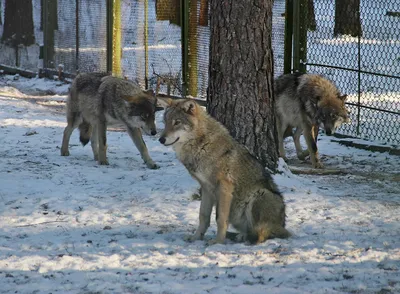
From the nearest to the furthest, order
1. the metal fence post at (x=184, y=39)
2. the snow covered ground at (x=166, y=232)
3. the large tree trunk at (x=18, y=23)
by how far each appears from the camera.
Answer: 1. the snow covered ground at (x=166, y=232)
2. the metal fence post at (x=184, y=39)
3. the large tree trunk at (x=18, y=23)

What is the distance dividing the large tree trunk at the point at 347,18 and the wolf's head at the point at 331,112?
4.69 feet

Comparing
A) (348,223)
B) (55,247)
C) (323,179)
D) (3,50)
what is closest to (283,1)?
(323,179)

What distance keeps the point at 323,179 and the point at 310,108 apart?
1537mm

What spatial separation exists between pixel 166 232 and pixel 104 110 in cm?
387

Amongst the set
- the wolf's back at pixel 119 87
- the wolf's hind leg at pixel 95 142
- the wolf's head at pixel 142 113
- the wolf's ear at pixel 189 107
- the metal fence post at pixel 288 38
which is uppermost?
the metal fence post at pixel 288 38

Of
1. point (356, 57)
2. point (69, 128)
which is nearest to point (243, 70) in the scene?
point (69, 128)

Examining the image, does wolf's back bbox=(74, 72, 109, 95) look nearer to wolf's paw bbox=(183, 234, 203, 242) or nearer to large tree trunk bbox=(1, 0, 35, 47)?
wolf's paw bbox=(183, 234, 203, 242)

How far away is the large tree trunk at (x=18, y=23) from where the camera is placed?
68.6ft

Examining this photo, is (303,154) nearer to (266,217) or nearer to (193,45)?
(193,45)

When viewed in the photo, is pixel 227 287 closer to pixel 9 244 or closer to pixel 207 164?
pixel 207 164

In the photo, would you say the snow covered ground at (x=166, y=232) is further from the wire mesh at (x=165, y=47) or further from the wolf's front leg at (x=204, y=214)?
the wire mesh at (x=165, y=47)

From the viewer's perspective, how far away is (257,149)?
8.04 m

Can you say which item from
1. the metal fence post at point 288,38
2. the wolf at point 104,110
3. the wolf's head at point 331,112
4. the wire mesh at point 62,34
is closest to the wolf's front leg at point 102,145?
the wolf at point 104,110

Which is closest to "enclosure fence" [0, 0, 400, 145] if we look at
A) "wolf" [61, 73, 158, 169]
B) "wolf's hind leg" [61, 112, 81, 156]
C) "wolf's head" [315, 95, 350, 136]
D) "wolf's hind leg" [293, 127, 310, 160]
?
"wolf's head" [315, 95, 350, 136]
